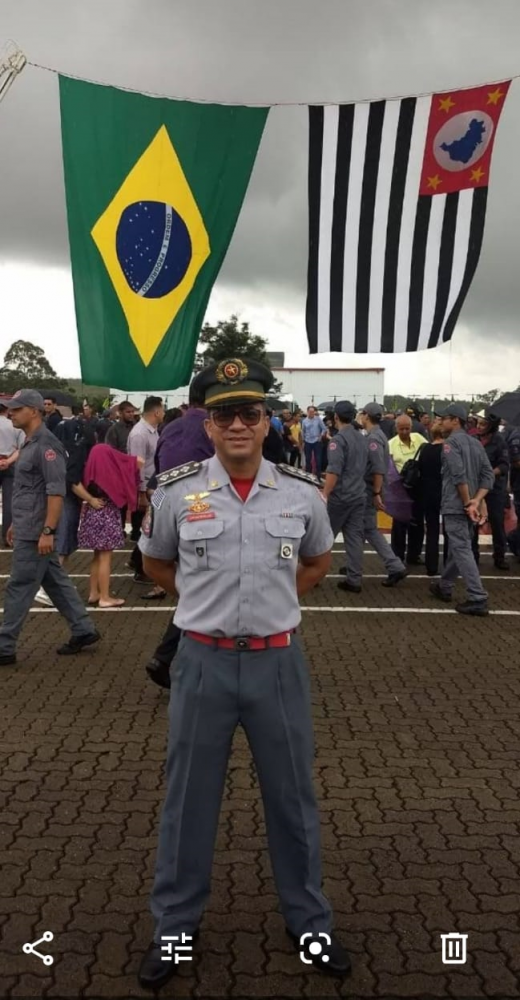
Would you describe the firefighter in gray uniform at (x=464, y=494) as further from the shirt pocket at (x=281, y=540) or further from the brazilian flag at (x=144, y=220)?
the shirt pocket at (x=281, y=540)

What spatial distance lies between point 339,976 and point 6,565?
8570 mm

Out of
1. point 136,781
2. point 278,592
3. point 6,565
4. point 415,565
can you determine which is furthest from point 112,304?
point 415,565

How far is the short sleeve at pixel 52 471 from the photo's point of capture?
20.8ft

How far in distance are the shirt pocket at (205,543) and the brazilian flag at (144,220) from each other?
144 centimetres

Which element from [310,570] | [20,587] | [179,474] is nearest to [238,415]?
[179,474]

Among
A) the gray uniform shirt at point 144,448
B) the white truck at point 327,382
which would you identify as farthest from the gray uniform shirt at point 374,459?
the white truck at point 327,382

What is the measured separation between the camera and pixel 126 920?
10.6ft

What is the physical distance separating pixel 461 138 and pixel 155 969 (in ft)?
21.3

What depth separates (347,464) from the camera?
31.1 ft

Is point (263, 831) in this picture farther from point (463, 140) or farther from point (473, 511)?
point (463, 140)

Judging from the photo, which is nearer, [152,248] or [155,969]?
[155,969]

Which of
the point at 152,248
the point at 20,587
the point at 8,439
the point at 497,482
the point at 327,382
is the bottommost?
the point at 20,587

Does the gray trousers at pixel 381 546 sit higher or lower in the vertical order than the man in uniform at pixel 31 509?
lower

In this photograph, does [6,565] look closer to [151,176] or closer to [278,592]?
[151,176]
